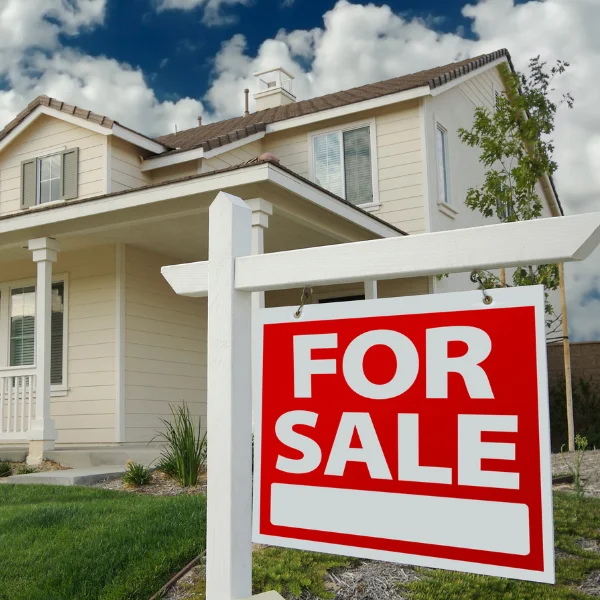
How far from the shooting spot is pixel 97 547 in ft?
13.7

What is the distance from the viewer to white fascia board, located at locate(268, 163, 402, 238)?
320 inches

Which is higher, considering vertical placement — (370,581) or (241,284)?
(241,284)

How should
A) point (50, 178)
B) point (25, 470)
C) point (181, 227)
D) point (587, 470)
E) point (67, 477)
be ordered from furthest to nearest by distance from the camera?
point (50, 178) → point (181, 227) → point (25, 470) → point (67, 477) → point (587, 470)

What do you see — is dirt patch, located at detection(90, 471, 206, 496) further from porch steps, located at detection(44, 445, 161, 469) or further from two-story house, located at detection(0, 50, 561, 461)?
two-story house, located at detection(0, 50, 561, 461)

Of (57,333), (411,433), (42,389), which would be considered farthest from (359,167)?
(411,433)

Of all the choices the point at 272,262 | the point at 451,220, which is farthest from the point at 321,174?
the point at 272,262

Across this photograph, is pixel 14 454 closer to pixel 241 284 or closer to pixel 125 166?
pixel 125 166

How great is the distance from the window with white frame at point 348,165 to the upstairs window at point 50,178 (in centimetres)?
407

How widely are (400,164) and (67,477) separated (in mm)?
7531

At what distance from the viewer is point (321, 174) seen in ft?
43.8

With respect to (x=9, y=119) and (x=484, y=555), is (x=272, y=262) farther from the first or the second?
(x=9, y=119)

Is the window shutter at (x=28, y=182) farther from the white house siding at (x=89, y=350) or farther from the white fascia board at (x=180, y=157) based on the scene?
the white fascia board at (x=180, y=157)

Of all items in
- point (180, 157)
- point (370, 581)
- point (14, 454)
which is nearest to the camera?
point (370, 581)

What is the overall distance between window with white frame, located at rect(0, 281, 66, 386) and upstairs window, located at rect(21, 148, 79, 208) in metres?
1.46
